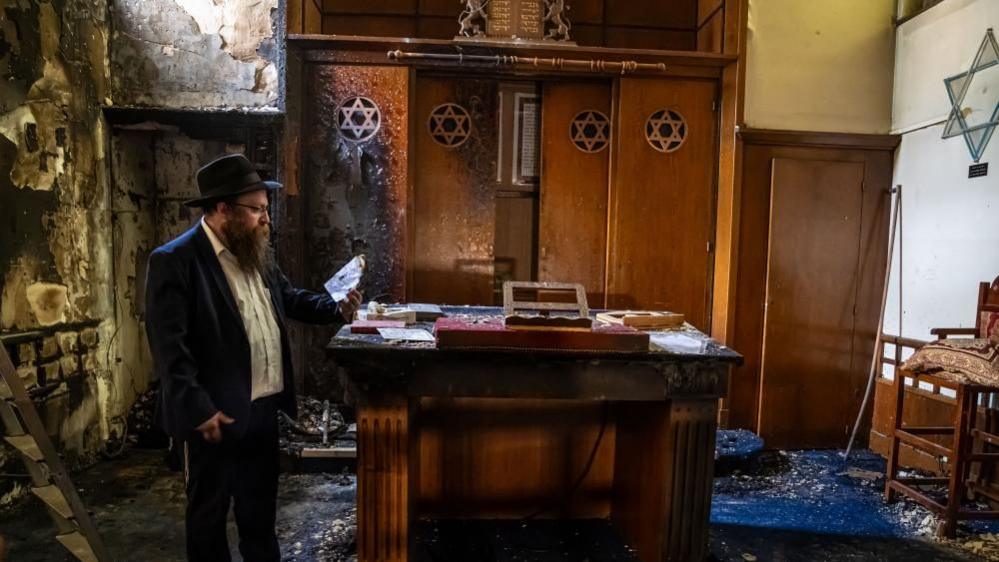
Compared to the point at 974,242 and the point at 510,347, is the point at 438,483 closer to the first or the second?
the point at 510,347

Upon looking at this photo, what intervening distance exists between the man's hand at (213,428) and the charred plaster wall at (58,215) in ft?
6.18

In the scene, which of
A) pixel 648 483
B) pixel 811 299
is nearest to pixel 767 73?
pixel 811 299

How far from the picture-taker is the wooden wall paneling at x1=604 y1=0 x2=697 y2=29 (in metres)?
4.80

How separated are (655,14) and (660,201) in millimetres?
1695

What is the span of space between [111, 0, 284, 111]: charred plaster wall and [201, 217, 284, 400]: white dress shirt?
213cm

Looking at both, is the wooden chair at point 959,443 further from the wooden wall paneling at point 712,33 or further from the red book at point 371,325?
the red book at point 371,325

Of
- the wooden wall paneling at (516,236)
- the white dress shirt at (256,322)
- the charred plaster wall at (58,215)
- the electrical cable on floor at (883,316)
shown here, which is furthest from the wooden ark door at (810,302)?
the charred plaster wall at (58,215)

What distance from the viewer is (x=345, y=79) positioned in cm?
418

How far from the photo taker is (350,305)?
2.56m

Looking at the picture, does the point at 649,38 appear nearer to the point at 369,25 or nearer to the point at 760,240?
the point at 760,240

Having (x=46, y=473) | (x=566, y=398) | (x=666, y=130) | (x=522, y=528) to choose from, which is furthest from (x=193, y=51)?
(x=522, y=528)

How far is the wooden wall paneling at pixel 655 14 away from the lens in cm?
480

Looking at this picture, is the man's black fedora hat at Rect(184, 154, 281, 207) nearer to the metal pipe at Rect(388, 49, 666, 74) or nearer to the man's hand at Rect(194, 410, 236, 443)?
the man's hand at Rect(194, 410, 236, 443)

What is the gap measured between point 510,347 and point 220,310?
1111 millimetres
